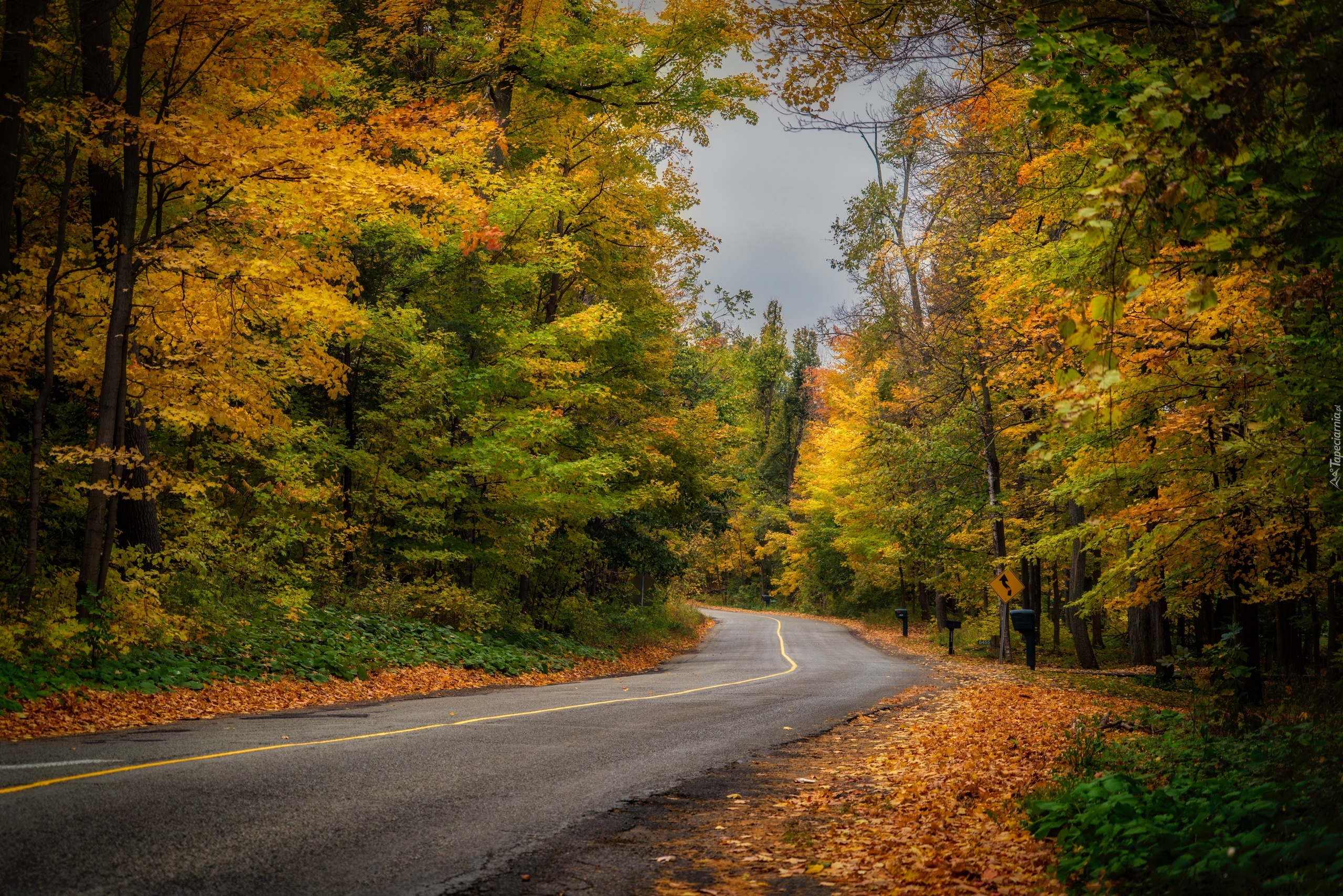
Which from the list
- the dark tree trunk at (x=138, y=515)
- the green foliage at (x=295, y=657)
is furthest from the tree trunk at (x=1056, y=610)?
the dark tree trunk at (x=138, y=515)

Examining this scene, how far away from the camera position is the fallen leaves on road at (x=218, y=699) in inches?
342

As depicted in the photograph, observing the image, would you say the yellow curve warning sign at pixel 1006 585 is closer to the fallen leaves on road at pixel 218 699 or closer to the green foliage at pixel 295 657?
the green foliage at pixel 295 657

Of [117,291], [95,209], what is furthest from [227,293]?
[95,209]

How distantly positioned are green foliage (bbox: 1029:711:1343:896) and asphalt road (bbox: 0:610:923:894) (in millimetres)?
3121

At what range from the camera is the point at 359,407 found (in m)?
18.8

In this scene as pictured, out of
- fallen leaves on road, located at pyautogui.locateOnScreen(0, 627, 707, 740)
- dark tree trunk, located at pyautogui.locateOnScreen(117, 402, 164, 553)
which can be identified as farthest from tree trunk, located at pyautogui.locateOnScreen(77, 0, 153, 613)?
fallen leaves on road, located at pyautogui.locateOnScreen(0, 627, 707, 740)

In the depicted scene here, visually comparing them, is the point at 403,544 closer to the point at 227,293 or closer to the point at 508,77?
the point at 227,293

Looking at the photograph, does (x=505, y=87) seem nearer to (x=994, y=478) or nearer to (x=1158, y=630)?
(x=994, y=478)

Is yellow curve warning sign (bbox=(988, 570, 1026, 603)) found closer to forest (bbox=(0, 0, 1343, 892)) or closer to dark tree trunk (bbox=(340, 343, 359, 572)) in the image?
forest (bbox=(0, 0, 1343, 892))

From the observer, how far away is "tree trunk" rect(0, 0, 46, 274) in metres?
11.3

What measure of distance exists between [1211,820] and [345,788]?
534 cm

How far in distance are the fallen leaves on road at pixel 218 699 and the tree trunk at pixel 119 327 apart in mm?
1641

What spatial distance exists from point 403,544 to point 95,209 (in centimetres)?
857

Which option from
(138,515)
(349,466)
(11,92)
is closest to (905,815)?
(138,515)
